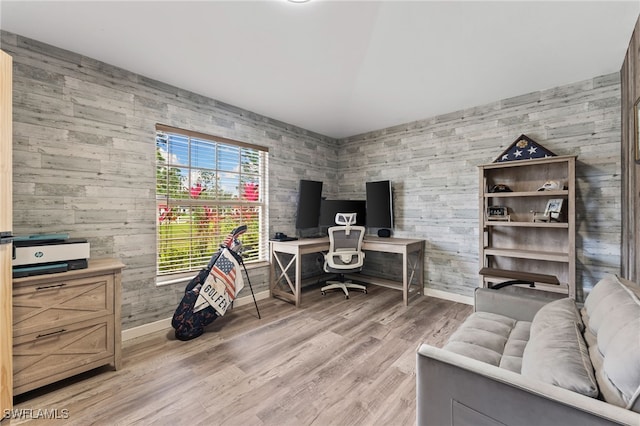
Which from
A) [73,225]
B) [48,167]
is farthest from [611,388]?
[48,167]

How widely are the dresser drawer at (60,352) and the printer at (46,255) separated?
41cm

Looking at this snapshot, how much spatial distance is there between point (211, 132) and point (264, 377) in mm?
2667

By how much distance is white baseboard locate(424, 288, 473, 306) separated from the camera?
3.57 m

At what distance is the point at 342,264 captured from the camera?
3818 millimetres

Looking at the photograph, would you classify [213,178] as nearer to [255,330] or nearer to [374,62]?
[255,330]

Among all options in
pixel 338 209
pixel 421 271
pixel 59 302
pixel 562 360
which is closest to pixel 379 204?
pixel 338 209

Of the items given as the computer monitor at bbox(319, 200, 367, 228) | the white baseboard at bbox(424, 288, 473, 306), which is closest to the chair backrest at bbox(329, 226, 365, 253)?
the computer monitor at bbox(319, 200, 367, 228)

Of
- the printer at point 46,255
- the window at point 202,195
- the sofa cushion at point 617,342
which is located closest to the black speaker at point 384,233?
the window at point 202,195

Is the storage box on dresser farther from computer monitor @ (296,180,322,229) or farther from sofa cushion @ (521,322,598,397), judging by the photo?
sofa cushion @ (521,322,598,397)

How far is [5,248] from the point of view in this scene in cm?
157

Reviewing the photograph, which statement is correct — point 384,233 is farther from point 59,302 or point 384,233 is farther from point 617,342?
point 59,302

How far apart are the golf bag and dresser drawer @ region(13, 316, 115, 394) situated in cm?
60

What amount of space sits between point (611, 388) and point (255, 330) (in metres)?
2.57

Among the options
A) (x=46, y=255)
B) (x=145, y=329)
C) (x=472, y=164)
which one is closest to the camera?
(x=46, y=255)
